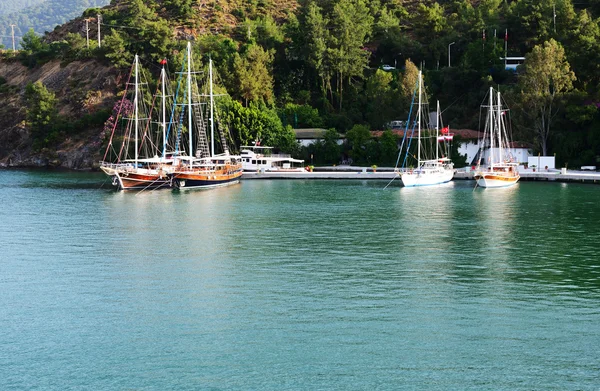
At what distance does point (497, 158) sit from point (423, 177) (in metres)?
11.7

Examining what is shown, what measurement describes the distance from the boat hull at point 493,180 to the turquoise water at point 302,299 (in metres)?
16.3

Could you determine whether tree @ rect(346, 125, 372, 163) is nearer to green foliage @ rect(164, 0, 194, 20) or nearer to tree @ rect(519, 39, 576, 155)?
tree @ rect(519, 39, 576, 155)

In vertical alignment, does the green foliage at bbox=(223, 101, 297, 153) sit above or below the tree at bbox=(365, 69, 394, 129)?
below

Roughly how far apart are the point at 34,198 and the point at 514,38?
6759 cm

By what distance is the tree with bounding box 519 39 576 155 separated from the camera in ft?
275

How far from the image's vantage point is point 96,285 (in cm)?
3478

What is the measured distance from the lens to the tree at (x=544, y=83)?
83.9m

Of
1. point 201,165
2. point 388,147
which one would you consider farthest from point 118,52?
point 388,147

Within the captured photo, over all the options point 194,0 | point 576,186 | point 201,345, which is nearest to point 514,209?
point 576,186

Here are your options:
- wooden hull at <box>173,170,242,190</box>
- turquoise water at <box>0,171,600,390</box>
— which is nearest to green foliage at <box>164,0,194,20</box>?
wooden hull at <box>173,170,242,190</box>

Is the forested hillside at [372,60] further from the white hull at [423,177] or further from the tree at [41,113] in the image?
the white hull at [423,177]

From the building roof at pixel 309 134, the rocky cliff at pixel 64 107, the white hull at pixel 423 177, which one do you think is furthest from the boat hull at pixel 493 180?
the rocky cliff at pixel 64 107

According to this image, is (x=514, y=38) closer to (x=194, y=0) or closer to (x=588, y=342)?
(x=194, y=0)

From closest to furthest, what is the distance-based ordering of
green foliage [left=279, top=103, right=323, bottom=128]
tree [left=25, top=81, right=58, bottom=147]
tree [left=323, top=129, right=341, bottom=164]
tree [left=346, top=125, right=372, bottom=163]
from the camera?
1. tree [left=346, top=125, right=372, bottom=163]
2. tree [left=323, top=129, right=341, bottom=164]
3. green foliage [left=279, top=103, right=323, bottom=128]
4. tree [left=25, top=81, right=58, bottom=147]
